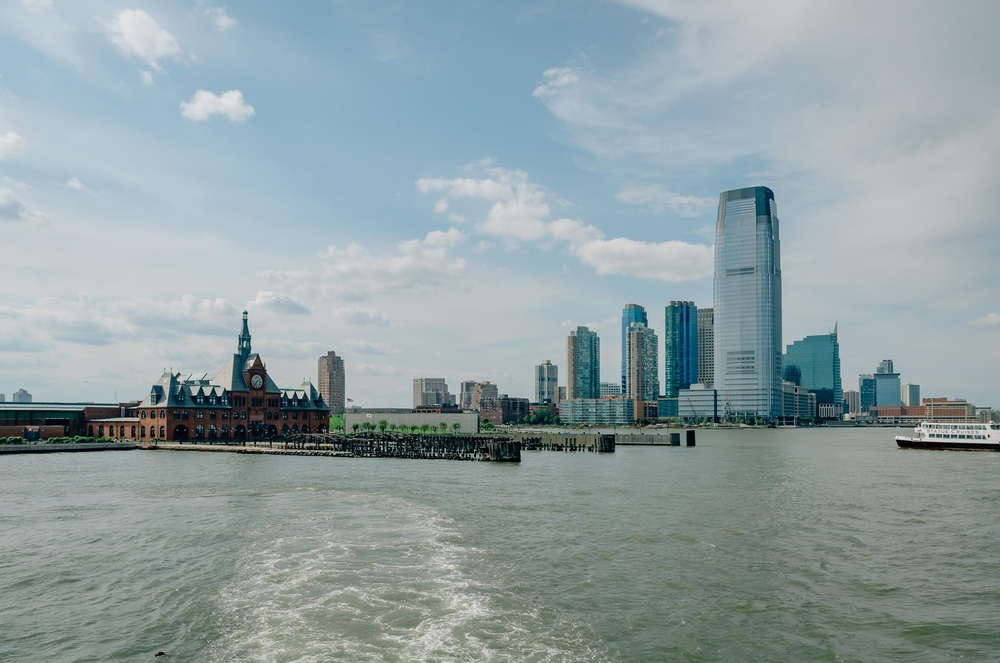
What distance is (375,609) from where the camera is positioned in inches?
942

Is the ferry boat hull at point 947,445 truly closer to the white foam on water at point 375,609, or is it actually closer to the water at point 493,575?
the water at point 493,575

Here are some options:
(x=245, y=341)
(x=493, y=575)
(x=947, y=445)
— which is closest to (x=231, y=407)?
(x=245, y=341)

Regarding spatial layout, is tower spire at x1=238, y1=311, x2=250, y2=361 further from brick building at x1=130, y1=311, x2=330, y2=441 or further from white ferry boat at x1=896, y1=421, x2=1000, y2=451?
white ferry boat at x1=896, y1=421, x2=1000, y2=451

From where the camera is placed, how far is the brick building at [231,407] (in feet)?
398

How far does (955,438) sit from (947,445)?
2168 mm

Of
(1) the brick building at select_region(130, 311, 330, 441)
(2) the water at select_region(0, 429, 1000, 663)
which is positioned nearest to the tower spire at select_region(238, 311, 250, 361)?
(1) the brick building at select_region(130, 311, 330, 441)

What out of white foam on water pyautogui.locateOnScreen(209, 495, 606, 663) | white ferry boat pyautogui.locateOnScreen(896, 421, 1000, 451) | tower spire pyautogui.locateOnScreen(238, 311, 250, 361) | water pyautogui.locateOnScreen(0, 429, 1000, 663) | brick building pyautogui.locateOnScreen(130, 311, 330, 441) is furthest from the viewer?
tower spire pyautogui.locateOnScreen(238, 311, 250, 361)

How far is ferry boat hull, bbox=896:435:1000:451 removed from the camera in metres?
126

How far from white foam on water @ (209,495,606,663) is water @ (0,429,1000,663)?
0.35 ft

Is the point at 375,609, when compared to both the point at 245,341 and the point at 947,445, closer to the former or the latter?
the point at 245,341

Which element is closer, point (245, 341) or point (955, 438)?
point (955, 438)

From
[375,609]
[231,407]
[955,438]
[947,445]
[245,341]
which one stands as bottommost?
[947,445]

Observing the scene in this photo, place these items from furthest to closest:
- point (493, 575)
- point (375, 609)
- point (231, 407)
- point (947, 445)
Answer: point (947, 445)
point (231, 407)
point (493, 575)
point (375, 609)

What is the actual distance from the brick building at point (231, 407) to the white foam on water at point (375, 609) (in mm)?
95800
